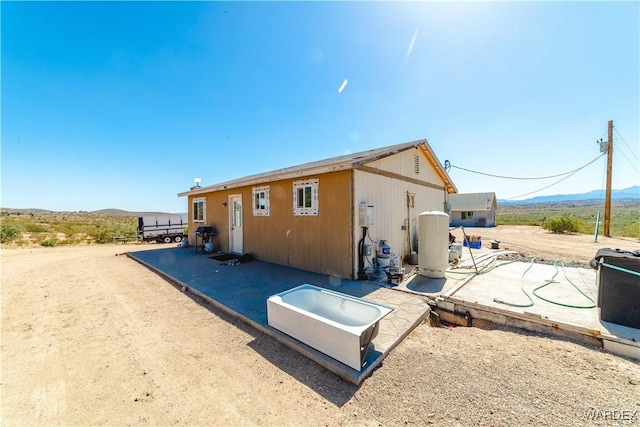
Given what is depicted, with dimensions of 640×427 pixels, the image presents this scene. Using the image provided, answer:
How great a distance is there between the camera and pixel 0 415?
1983 mm

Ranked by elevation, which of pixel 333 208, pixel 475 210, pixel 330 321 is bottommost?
pixel 330 321

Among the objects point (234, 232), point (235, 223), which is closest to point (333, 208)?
point (235, 223)

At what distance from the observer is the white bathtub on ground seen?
2471 millimetres

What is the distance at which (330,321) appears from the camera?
270cm

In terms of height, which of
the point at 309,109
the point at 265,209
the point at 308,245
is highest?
the point at 309,109

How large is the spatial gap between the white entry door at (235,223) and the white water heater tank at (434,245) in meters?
6.45

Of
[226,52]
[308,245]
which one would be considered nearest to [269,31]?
[226,52]

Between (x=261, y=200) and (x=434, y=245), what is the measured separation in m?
5.37

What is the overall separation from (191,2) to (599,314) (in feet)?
35.6

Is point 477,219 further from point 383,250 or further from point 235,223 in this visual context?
point 235,223

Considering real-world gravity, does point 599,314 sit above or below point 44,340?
above

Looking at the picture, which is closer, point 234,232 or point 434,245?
point 434,245

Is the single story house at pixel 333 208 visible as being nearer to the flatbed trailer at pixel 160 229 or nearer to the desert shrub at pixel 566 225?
the flatbed trailer at pixel 160 229

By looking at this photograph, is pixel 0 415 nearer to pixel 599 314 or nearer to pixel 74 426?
pixel 74 426
